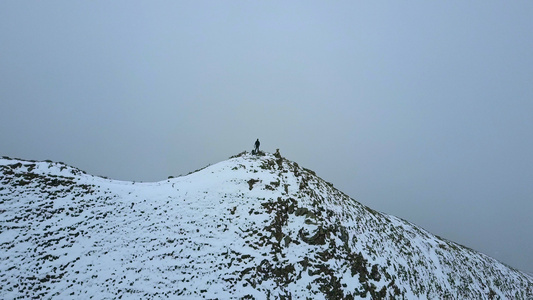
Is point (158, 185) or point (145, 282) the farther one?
point (158, 185)

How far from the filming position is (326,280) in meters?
19.7

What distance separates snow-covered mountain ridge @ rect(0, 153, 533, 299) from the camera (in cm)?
1678

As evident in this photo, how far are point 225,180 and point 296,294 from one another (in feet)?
40.7

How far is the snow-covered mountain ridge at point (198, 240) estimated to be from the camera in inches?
661

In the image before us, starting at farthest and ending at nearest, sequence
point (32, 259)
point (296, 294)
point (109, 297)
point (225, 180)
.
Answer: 1. point (225, 180)
2. point (296, 294)
3. point (32, 259)
4. point (109, 297)

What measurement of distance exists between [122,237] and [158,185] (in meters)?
8.13

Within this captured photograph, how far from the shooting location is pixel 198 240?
19828mm

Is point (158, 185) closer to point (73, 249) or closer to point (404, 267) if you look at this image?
point (73, 249)

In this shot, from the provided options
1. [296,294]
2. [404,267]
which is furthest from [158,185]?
[404,267]

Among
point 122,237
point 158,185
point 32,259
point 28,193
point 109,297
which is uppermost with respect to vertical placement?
point 158,185

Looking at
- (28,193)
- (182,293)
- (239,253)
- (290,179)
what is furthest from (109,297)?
(290,179)

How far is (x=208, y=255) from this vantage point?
18.9 metres

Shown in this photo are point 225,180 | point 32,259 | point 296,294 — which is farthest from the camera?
point 225,180

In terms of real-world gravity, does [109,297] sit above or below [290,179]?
below
